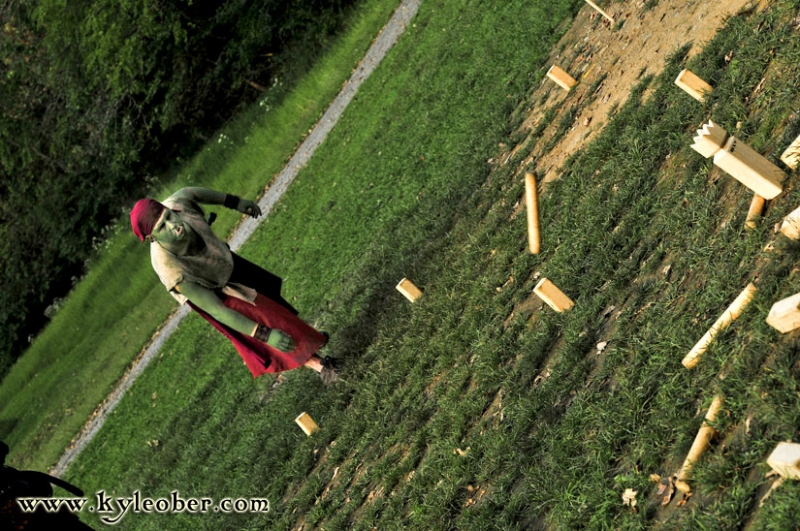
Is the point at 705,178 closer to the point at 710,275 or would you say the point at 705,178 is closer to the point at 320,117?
the point at 710,275

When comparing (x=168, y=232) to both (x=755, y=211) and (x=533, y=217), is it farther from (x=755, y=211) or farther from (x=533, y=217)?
(x=755, y=211)

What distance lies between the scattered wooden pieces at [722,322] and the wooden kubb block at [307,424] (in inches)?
195

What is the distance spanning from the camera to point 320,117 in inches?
736

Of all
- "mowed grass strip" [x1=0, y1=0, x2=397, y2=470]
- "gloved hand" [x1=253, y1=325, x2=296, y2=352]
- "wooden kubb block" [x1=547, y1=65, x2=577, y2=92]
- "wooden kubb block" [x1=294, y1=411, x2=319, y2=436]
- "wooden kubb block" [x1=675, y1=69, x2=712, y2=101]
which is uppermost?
"wooden kubb block" [x1=675, y1=69, x2=712, y2=101]

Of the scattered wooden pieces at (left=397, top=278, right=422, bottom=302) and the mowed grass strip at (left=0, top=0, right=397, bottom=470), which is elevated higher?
the scattered wooden pieces at (left=397, top=278, right=422, bottom=302)

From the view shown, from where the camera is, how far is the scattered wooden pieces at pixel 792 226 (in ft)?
17.8

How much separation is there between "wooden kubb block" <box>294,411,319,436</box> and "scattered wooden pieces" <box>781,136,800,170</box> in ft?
18.3

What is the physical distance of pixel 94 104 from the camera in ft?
84.6

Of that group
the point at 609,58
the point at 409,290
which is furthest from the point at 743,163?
the point at 609,58

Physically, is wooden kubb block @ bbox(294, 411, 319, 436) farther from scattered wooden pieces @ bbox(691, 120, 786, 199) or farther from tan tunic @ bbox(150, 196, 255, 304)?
scattered wooden pieces @ bbox(691, 120, 786, 199)

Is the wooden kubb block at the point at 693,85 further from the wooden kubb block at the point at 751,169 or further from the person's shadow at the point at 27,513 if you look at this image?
the person's shadow at the point at 27,513

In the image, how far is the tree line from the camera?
77.1ft

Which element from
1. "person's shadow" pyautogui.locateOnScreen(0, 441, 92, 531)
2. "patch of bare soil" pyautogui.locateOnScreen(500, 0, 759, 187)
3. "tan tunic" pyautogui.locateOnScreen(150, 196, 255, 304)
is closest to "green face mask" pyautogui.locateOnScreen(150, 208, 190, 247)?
"tan tunic" pyautogui.locateOnScreen(150, 196, 255, 304)

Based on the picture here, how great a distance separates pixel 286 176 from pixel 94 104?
1056 cm
